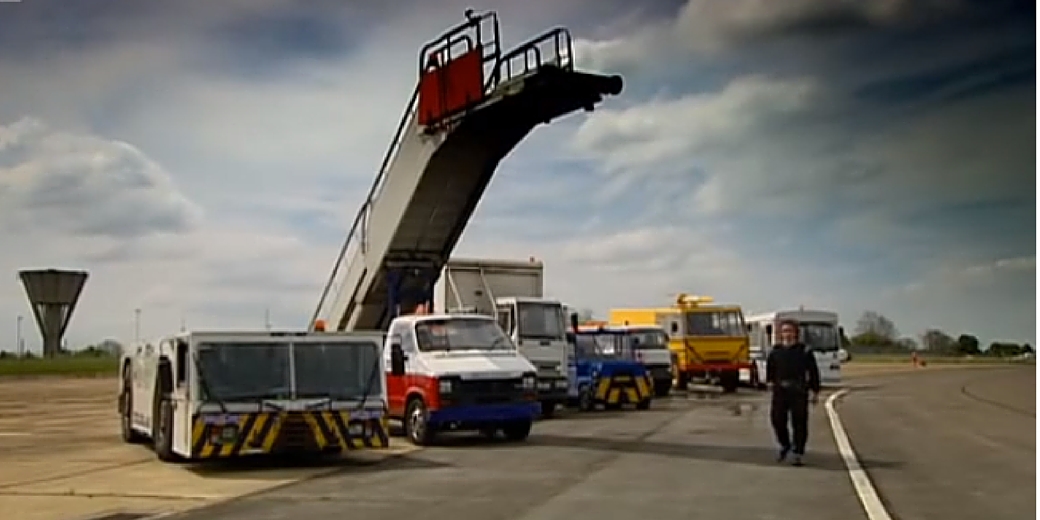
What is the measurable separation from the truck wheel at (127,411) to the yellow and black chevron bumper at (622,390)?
975 cm

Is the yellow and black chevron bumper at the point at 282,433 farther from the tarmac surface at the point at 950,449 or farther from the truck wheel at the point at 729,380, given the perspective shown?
the truck wheel at the point at 729,380

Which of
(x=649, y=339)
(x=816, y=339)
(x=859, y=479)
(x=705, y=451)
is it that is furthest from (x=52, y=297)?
(x=859, y=479)

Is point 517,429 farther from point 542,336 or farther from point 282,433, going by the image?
point 542,336

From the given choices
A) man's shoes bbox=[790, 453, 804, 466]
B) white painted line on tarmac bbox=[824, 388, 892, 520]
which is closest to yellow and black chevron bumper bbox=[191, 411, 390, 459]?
man's shoes bbox=[790, 453, 804, 466]

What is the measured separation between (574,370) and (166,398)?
11.5 m

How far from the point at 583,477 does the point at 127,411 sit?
28.1 ft

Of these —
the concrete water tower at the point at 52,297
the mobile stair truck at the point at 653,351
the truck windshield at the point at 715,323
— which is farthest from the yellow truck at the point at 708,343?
the concrete water tower at the point at 52,297

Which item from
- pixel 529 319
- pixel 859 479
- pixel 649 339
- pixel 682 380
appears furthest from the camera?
pixel 682 380

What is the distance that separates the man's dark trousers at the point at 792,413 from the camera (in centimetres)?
1337

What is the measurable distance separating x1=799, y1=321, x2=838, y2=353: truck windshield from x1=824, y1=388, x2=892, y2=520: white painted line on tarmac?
16.1 m

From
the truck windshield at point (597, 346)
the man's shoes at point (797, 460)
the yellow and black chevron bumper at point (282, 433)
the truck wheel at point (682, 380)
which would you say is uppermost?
the truck windshield at point (597, 346)

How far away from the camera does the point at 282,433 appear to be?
47.6 ft

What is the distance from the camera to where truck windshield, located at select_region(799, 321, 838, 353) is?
3656 centimetres

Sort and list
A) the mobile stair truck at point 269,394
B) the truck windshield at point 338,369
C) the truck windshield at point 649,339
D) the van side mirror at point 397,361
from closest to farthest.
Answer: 1. the mobile stair truck at point 269,394
2. the truck windshield at point 338,369
3. the van side mirror at point 397,361
4. the truck windshield at point 649,339
